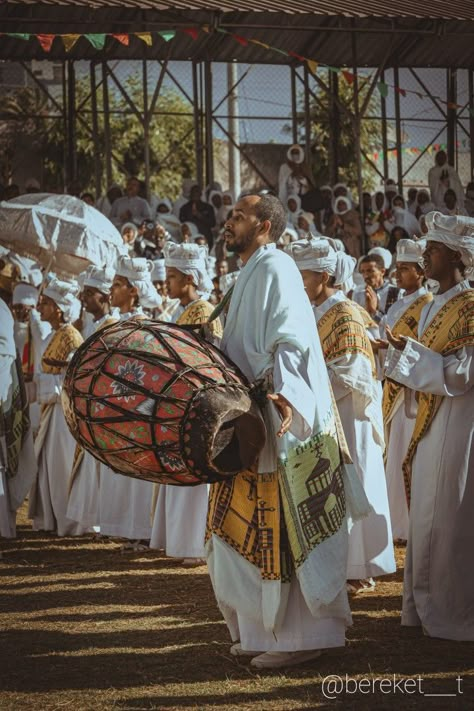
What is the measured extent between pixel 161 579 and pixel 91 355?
113 inches

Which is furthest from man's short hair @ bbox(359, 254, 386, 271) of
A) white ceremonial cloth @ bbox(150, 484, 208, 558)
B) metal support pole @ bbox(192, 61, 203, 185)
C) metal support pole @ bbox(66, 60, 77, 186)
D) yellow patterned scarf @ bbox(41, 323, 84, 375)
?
metal support pole @ bbox(66, 60, 77, 186)

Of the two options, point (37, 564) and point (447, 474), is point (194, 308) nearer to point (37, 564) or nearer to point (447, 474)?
point (37, 564)

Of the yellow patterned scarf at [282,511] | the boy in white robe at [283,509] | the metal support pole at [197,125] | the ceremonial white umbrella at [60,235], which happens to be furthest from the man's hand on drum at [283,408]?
the metal support pole at [197,125]

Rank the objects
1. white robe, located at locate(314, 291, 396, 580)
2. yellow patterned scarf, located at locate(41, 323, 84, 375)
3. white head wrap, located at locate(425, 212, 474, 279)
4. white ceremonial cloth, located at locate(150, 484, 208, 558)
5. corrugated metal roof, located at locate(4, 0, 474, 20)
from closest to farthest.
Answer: white head wrap, located at locate(425, 212, 474, 279), white robe, located at locate(314, 291, 396, 580), white ceremonial cloth, located at locate(150, 484, 208, 558), yellow patterned scarf, located at locate(41, 323, 84, 375), corrugated metal roof, located at locate(4, 0, 474, 20)

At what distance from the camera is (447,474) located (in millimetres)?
5176

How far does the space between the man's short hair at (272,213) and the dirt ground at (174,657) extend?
1.88 m

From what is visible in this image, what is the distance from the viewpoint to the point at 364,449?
6215 millimetres

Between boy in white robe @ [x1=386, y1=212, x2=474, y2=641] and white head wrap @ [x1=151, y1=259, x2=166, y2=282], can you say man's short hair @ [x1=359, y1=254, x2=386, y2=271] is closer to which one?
white head wrap @ [x1=151, y1=259, x2=166, y2=282]

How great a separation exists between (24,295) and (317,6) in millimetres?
6185

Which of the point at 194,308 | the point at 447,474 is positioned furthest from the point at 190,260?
the point at 447,474

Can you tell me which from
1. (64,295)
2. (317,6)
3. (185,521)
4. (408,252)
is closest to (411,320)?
(408,252)

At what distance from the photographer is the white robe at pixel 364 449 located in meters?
6.04

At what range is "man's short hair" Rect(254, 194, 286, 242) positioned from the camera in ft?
16.2

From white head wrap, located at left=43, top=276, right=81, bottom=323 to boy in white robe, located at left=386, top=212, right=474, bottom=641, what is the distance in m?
4.16
